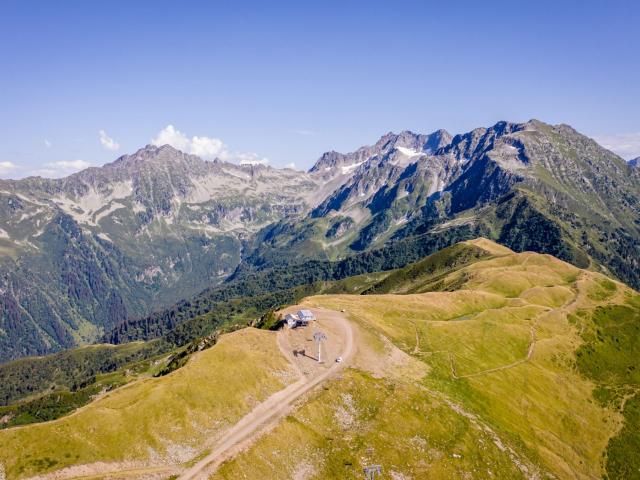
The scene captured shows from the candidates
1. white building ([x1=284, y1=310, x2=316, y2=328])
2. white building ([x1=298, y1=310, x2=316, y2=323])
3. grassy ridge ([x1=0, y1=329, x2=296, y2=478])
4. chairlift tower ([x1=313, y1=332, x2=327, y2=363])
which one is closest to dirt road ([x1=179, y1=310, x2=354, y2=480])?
grassy ridge ([x1=0, y1=329, x2=296, y2=478])

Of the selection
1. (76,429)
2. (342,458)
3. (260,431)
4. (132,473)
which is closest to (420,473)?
(342,458)

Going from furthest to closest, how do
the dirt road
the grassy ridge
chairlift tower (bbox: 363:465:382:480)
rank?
chairlift tower (bbox: 363:465:382:480) < the dirt road < the grassy ridge

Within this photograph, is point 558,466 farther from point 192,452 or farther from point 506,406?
point 192,452

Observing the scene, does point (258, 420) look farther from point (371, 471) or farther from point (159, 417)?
point (371, 471)

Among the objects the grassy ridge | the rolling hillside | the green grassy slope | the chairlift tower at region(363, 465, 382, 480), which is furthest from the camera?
the green grassy slope

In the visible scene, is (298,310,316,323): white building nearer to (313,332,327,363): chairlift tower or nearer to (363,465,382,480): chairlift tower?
(313,332,327,363): chairlift tower

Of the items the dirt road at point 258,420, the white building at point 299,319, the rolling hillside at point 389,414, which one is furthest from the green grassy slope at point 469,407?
the white building at point 299,319

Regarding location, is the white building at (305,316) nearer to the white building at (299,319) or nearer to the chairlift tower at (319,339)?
the white building at (299,319)
